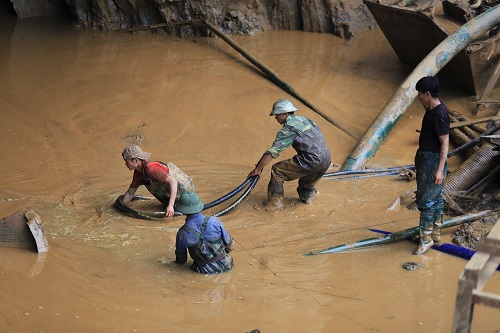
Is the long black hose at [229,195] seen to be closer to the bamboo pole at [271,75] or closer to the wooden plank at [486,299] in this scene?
the bamboo pole at [271,75]

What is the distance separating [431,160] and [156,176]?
2.79 metres

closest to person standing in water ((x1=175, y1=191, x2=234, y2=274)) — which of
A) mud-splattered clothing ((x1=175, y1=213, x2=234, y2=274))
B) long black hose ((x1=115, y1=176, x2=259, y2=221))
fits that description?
mud-splattered clothing ((x1=175, y1=213, x2=234, y2=274))

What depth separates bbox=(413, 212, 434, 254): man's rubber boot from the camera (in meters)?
6.95

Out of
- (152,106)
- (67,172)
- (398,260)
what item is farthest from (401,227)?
(152,106)

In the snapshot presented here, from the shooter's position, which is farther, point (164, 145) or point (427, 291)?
point (164, 145)

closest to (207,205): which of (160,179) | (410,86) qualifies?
(160,179)

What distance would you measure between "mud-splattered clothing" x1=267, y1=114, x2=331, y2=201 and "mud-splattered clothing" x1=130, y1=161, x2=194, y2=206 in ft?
3.37

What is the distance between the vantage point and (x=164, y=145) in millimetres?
10422

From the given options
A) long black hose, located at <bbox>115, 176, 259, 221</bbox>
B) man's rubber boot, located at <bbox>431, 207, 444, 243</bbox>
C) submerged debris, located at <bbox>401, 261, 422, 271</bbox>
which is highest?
man's rubber boot, located at <bbox>431, 207, 444, 243</bbox>

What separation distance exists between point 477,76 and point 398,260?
4.97 m

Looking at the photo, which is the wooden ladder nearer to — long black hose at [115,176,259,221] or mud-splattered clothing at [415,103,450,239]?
mud-splattered clothing at [415,103,450,239]

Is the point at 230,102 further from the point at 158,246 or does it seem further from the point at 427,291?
the point at 427,291

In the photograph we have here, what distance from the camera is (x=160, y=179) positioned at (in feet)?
24.6

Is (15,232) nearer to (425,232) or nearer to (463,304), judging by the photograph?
(425,232)
